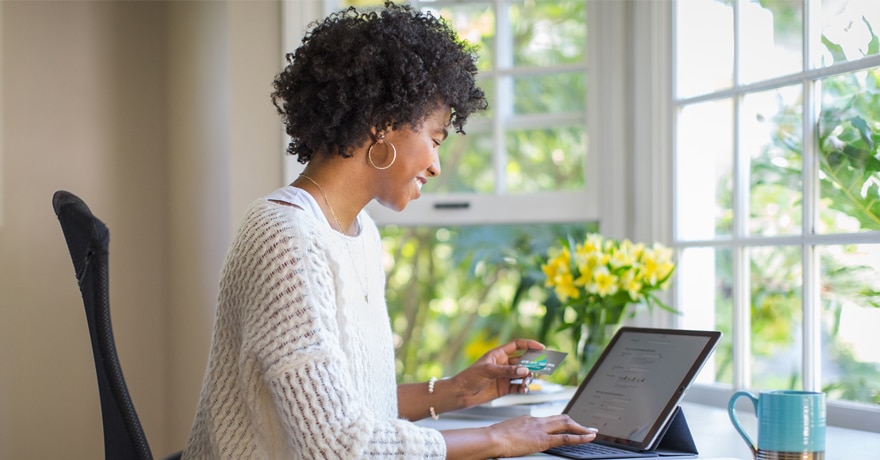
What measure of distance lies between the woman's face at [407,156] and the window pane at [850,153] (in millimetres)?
898

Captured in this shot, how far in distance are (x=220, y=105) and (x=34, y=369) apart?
3.07ft

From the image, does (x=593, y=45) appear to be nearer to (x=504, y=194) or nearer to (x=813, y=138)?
(x=504, y=194)

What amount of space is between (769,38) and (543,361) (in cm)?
105

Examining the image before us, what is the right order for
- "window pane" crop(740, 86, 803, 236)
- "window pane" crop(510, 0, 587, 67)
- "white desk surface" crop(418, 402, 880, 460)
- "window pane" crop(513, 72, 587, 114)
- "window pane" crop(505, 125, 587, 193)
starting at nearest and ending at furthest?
"white desk surface" crop(418, 402, 880, 460), "window pane" crop(740, 86, 803, 236), "window pane" crop(513, 72, 587, 114), "window pane" crop(510, 0, 587, 67), "window pane" crop(505, 125, 587, 193)

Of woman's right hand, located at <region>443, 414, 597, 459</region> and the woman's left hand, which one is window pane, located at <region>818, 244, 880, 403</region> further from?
woman's right hand, located at <region>443, 414, 597, 459</region>

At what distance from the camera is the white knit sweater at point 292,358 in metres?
1.34

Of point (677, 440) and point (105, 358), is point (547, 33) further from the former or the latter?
point (105, 358)

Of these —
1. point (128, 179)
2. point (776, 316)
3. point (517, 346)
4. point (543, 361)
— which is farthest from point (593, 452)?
point (776, 316)

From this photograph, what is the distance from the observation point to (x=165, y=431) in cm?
298

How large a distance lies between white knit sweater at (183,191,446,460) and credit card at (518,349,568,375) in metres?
0.31

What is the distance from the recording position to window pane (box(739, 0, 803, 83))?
7.16ft

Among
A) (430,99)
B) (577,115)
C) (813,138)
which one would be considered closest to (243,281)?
(430,99)

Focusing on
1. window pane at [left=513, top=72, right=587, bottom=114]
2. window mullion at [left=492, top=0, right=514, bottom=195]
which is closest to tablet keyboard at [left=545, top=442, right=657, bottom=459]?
window mullion at [left=492, top=0, right=514, bottom=195]

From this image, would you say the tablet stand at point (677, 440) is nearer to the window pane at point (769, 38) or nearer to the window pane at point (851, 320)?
the window pane at point (851, 320)
